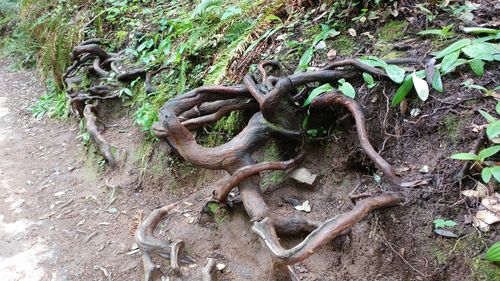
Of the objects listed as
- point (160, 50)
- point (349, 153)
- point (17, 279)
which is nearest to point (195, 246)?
point (349, 153)

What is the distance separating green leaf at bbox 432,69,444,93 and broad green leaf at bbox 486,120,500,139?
1.64ft

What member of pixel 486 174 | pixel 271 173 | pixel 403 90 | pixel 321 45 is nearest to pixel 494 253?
pixel 486 174

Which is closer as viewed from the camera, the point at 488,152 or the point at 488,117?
the point at 488,152

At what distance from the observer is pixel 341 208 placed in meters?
3.07

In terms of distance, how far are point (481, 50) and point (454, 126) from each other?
560 millimetres

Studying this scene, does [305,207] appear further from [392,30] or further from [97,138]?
[97,138]

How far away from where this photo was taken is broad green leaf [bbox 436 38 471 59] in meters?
2.88

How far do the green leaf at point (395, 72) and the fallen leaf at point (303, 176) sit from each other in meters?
0.94

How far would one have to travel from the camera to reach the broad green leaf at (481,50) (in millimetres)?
→ 2791

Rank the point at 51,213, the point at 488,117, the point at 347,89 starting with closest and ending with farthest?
the point at 488,117 < the point at 347,89 < the point at 51,213

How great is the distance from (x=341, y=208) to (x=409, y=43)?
148cm

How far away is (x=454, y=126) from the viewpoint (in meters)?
2.74

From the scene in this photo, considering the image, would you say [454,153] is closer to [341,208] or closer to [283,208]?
[341,208]

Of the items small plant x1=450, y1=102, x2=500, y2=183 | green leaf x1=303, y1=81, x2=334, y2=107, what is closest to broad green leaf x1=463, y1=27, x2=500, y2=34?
small plant x1=450, y1=102, x2=500, y2=183
